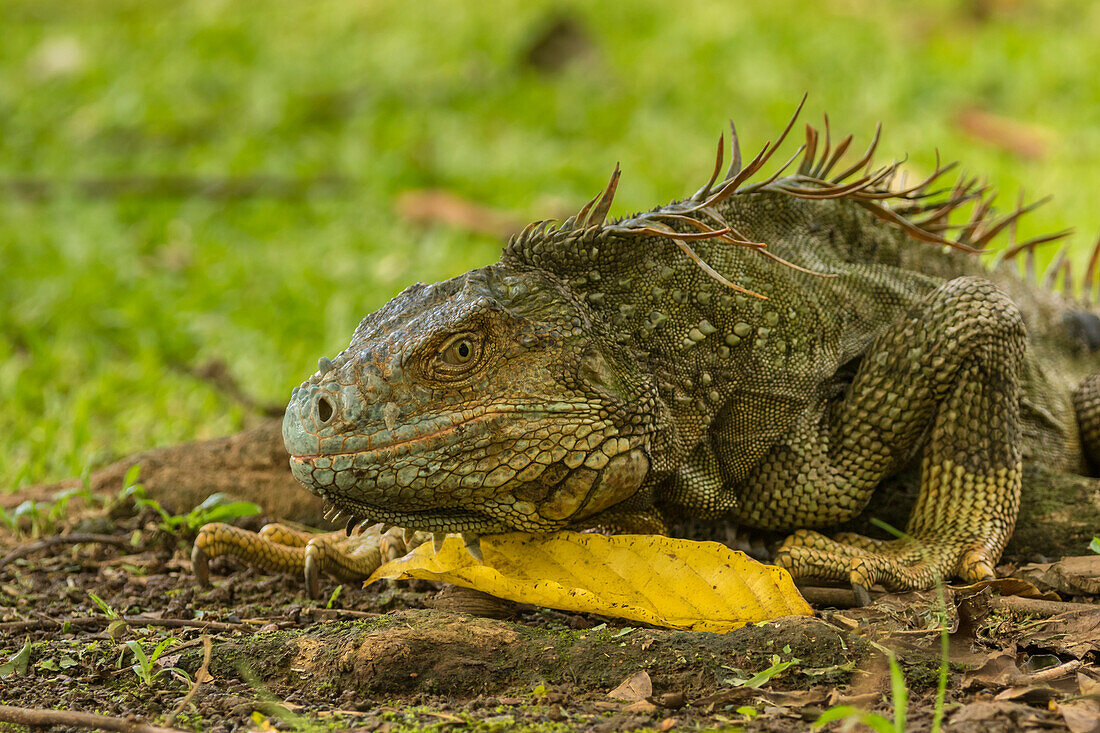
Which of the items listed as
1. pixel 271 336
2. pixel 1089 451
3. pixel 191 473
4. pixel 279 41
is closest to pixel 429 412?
pixel 191 473

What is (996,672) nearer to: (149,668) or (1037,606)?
(1037,606)

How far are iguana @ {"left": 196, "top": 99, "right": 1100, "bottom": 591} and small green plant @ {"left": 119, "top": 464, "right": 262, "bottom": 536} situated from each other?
480mm

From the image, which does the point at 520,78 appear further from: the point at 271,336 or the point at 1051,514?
the point at 1051,514

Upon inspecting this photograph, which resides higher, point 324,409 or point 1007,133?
point 1007,133

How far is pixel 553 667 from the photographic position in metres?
3.19

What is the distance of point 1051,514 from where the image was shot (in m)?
4.33

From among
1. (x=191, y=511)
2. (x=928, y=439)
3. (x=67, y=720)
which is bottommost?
(x=67, y=720)

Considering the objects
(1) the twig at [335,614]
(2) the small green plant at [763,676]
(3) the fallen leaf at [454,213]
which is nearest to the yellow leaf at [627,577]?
(1) the twig at [335,614]

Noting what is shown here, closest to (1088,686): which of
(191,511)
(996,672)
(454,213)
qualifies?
(996,672)

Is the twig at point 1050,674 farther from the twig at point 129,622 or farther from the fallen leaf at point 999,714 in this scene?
the twig at point 129,622

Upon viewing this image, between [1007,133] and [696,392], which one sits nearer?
[696,392]

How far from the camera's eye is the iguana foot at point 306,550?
13.0ft

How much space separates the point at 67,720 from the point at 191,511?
2.14 m

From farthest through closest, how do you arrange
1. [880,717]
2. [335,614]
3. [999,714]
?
[335,614], [999,714], [880,717]
